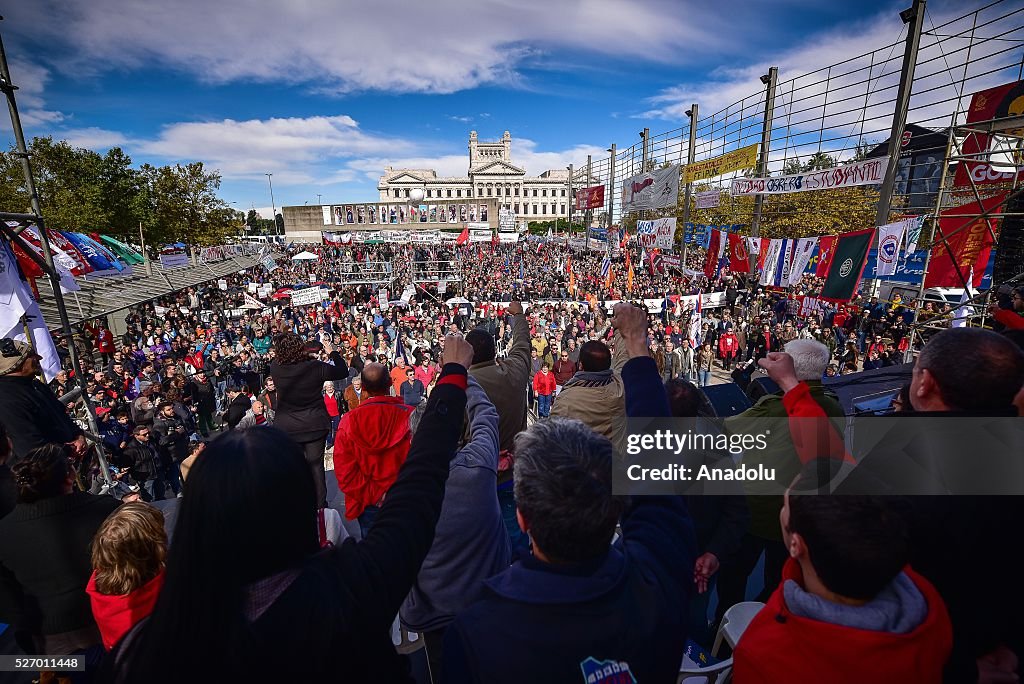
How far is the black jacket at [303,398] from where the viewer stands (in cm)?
371

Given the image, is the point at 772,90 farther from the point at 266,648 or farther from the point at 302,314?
the point at 302,314

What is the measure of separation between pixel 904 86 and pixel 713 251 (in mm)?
5820

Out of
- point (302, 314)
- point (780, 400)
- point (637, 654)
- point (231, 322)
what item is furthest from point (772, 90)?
point (231, 322)

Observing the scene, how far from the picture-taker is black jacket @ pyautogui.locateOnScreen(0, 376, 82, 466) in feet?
9.66

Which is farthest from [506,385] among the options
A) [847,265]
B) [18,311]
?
[847,265]

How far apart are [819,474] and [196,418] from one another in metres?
10.1

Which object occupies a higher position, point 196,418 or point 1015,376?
point 1015,376

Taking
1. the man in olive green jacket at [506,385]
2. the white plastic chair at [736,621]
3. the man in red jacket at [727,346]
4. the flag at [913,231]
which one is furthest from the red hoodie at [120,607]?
the man in red jacket at [727,346]

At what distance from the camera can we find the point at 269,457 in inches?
35.8

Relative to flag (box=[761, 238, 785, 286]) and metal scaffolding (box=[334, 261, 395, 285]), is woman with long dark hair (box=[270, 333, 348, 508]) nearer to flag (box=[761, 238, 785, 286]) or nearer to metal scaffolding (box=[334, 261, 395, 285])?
flag (box=[761, 238, 785, 286])

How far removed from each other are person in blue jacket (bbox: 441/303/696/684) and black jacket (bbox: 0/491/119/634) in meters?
2.06

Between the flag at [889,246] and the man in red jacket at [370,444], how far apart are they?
367 inches

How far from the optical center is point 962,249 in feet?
24.3

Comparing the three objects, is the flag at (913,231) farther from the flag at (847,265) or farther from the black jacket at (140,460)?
the black jacket at (140,460)
